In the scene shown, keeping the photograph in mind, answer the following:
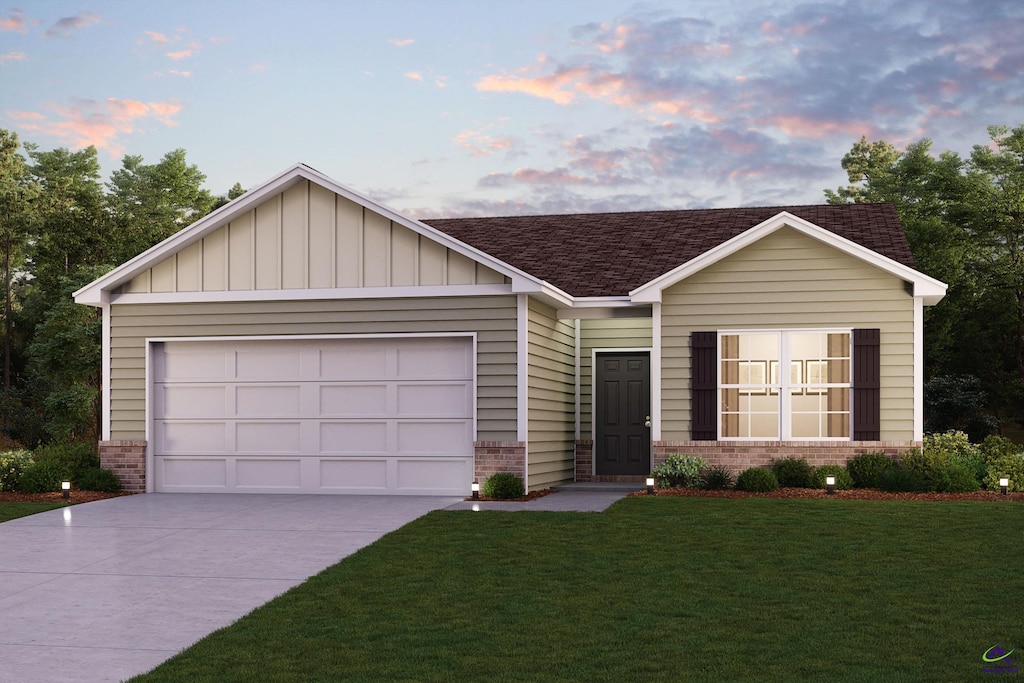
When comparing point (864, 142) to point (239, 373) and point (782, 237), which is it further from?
point (239, 373)

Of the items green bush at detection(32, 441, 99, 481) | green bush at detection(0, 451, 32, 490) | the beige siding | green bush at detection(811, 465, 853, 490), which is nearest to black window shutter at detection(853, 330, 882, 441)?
green bush at detection(811, 465, 853, 490)

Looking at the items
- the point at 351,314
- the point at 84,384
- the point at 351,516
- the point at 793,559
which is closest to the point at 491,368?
the point at 351,314

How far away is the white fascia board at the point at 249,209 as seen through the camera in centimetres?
1580

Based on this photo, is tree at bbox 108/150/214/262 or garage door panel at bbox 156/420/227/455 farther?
tree at bbox 108/150/214/262

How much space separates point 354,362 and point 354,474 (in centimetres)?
170

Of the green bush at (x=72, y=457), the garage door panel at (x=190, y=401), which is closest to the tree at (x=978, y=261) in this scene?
the garage door panel at (x=190, y=401)

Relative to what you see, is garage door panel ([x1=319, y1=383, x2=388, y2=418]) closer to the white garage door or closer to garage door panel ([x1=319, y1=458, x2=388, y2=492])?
the white garage door

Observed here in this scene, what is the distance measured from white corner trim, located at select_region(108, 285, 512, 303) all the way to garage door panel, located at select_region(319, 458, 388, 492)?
8.19ft

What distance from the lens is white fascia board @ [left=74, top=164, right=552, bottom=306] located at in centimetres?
1580

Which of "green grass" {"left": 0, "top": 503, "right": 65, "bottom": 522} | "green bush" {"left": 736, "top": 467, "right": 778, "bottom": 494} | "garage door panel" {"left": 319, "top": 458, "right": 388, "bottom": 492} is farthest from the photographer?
"garage door panel" {"left": 319, "top": 458, "right": 388, "bottom": 492}

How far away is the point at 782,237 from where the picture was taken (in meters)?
16.8

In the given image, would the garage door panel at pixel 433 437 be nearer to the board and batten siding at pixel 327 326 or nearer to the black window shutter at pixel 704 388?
the board and batten siding at pixel 327 326

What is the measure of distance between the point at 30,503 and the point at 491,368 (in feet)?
22.0

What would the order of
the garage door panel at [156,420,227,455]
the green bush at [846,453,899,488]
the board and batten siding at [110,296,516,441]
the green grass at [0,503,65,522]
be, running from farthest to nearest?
the garage door panel at [156,420,227,455] < the board and batten siding at [110,296,516,441] < the green bush at [846,453,899,488] < the green grass at [0,503,65,522]
